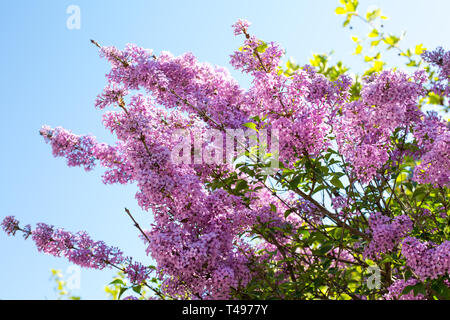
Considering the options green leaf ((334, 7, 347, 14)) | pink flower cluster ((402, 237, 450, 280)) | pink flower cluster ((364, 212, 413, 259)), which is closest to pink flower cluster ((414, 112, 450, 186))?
pink flower cluster ((364, 212, 413, 259))

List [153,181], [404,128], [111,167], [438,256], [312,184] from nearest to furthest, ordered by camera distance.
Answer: [438,256] < [153,181] < [312,184] < [404,128] < [111,167]

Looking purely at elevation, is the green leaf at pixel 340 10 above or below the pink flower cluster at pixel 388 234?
above

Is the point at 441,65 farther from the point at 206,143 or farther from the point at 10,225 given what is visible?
the point at 10,225

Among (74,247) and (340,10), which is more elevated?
(340,10)

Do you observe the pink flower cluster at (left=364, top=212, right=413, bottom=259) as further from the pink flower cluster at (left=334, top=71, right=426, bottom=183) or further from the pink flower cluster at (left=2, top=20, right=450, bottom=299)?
the pink flower cluster at (left=334, top=71, right=426, bottom=183)

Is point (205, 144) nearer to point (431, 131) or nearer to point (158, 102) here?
point (158, 102)

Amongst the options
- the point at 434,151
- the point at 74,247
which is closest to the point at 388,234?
the point at 434,151

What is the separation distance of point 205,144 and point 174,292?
Result: 1.38 metres

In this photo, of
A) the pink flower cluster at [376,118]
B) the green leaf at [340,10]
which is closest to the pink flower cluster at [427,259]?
the pink flower cluster at [376,118]

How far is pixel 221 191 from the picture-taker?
3707mm

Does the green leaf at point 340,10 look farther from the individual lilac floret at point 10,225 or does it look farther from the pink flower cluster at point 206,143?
the individual lilac floret at point 10,225

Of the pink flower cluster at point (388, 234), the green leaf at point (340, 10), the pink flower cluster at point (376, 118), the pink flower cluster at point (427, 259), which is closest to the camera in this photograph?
the pink flower cluster at point (427, 259)

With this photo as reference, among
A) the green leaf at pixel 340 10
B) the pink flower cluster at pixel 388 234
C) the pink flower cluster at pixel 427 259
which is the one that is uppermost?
the green leaf at pixel 340 10

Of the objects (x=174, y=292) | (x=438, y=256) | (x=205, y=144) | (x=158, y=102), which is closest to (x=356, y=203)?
(x=438, y=256)
